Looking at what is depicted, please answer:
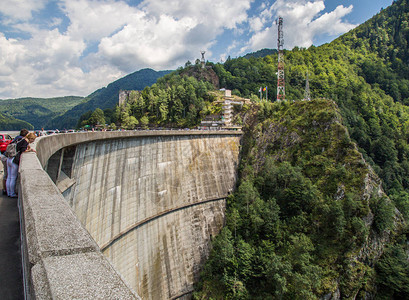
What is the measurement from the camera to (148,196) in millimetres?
23953

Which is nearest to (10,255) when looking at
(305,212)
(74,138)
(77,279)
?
(77,279)

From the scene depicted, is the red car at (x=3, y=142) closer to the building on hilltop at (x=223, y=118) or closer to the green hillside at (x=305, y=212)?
the green hillside at (x=305, y=212)

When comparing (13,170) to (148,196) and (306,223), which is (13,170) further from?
(306,223)

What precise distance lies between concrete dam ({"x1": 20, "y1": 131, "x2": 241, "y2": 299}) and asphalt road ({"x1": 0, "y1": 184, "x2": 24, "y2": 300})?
5960 millimetres

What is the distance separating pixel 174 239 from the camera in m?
25.5

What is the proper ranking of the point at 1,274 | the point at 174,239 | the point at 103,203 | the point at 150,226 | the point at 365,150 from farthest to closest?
the point at 365,150
the point at 174,239
the point at 150,226
the point at 103,203
the point at 1,274

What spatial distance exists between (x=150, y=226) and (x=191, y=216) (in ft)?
21.1

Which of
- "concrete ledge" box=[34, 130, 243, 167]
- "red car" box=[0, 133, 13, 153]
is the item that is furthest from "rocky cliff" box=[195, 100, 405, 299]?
"red car" box=[0, 133, 13, 153]

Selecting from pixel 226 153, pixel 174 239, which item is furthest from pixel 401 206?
pixel 174 239

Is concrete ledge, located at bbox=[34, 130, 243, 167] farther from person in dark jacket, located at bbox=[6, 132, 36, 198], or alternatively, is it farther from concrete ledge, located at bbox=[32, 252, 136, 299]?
concrete ledge, located at bbox=[32, 252, 136, 299]

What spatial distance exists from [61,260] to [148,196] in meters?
22.5

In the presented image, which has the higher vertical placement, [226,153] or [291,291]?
[226,153]

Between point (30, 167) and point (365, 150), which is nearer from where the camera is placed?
point (30, 167)

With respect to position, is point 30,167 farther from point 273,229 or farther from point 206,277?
point 273,229
